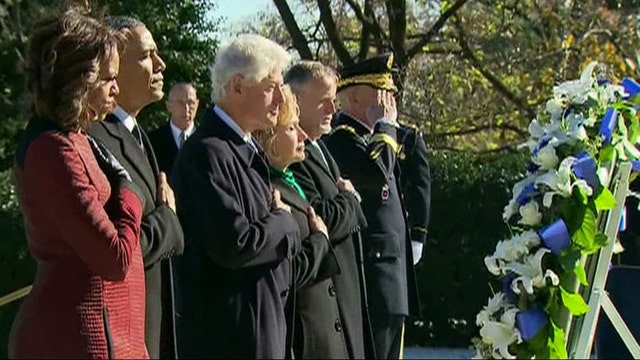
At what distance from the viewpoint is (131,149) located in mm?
4711

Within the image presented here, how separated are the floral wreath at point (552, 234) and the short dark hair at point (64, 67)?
1967mm

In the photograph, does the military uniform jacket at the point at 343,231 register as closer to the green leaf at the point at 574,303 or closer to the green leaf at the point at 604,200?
the green leaf at the point at 574,303

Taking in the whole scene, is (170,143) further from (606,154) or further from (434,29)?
(434,29)

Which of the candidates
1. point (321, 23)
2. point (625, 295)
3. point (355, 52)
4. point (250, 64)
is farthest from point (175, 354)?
point (355, 52)

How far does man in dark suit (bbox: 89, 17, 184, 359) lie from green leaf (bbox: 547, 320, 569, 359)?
1438mm

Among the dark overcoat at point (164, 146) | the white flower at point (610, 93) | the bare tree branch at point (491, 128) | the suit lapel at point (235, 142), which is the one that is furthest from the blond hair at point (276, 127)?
the bare tree branch at point (491, 128)

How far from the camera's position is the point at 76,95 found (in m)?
4.05

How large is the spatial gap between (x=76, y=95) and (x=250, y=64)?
1.10 m

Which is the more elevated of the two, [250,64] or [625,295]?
[250,64]

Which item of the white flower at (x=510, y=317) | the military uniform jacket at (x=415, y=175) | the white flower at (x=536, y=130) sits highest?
the white flower at (x=536, y=130)

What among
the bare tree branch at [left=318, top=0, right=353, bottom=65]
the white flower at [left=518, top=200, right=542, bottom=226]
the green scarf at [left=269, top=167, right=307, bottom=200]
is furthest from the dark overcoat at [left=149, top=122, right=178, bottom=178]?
the bare tree branch at [left=318, top=0, right=353, bottom=65]

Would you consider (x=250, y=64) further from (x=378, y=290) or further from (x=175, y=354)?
(x=378, y=290)

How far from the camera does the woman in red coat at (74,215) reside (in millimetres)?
3840

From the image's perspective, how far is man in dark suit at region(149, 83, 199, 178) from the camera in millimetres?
7406
